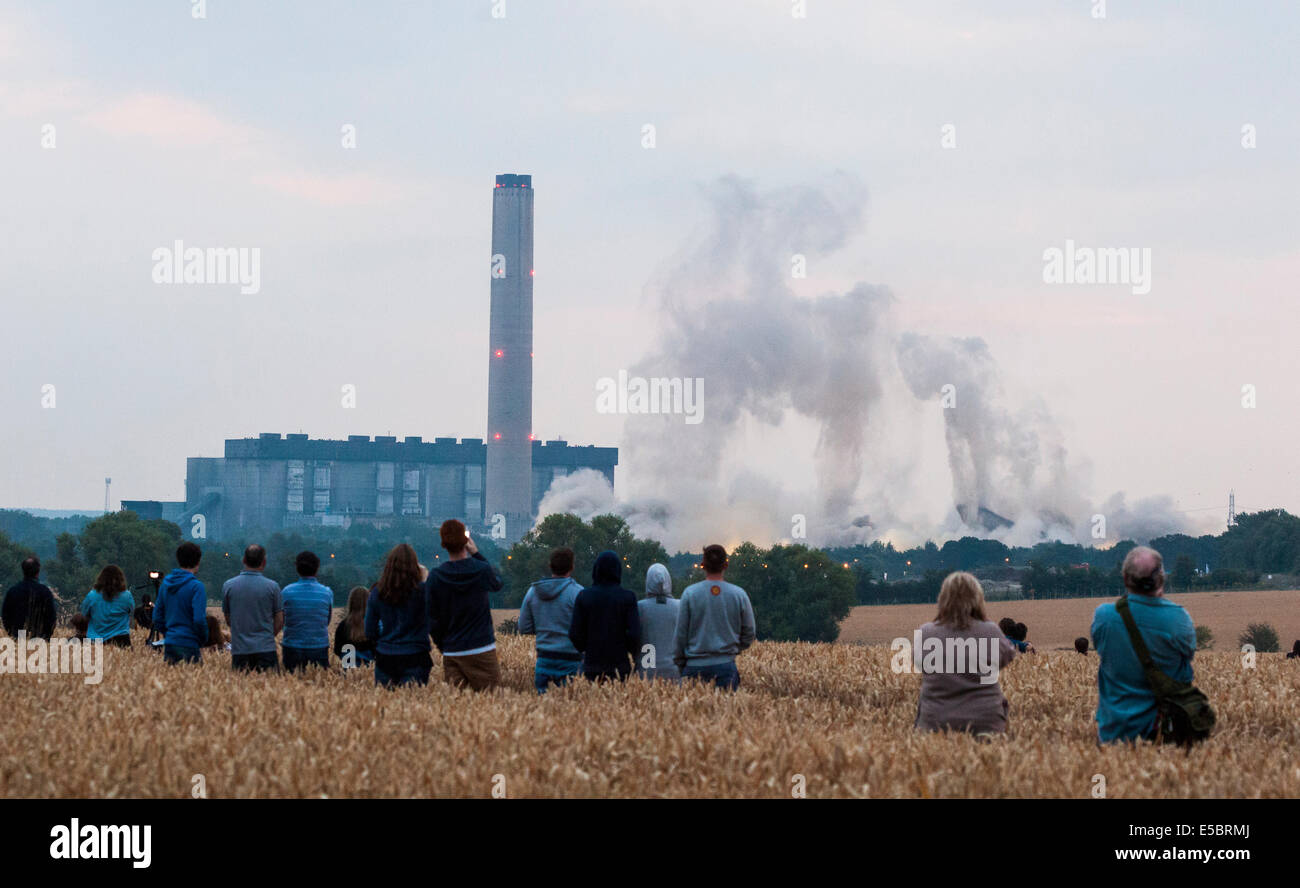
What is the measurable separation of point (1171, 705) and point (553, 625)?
24.2ft

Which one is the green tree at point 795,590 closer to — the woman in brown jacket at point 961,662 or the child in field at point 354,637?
the child in field at point 354,637

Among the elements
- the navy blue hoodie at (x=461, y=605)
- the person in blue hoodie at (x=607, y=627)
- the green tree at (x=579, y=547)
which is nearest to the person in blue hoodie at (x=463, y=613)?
the navy blue hoodie at (x=461, y=605)

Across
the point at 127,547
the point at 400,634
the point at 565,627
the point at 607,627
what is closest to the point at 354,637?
the point at 400,634

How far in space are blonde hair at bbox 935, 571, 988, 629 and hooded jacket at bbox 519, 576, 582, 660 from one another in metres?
5.72

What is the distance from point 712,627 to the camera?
14.3 metres

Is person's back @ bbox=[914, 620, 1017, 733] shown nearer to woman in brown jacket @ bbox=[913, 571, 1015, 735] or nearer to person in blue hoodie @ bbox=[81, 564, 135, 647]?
woman in brown jacket @ bbox=[913, 571, 1015, 735]

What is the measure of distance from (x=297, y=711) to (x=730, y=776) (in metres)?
4.38

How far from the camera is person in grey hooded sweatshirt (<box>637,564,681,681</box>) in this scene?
15.0 meters

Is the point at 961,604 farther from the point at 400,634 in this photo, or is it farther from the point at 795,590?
the point at 795,590

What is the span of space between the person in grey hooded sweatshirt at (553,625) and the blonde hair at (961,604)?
565 centimetres

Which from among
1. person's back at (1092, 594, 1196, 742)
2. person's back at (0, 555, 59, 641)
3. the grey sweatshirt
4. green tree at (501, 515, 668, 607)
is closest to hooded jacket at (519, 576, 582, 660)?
the grey sweatshirt
